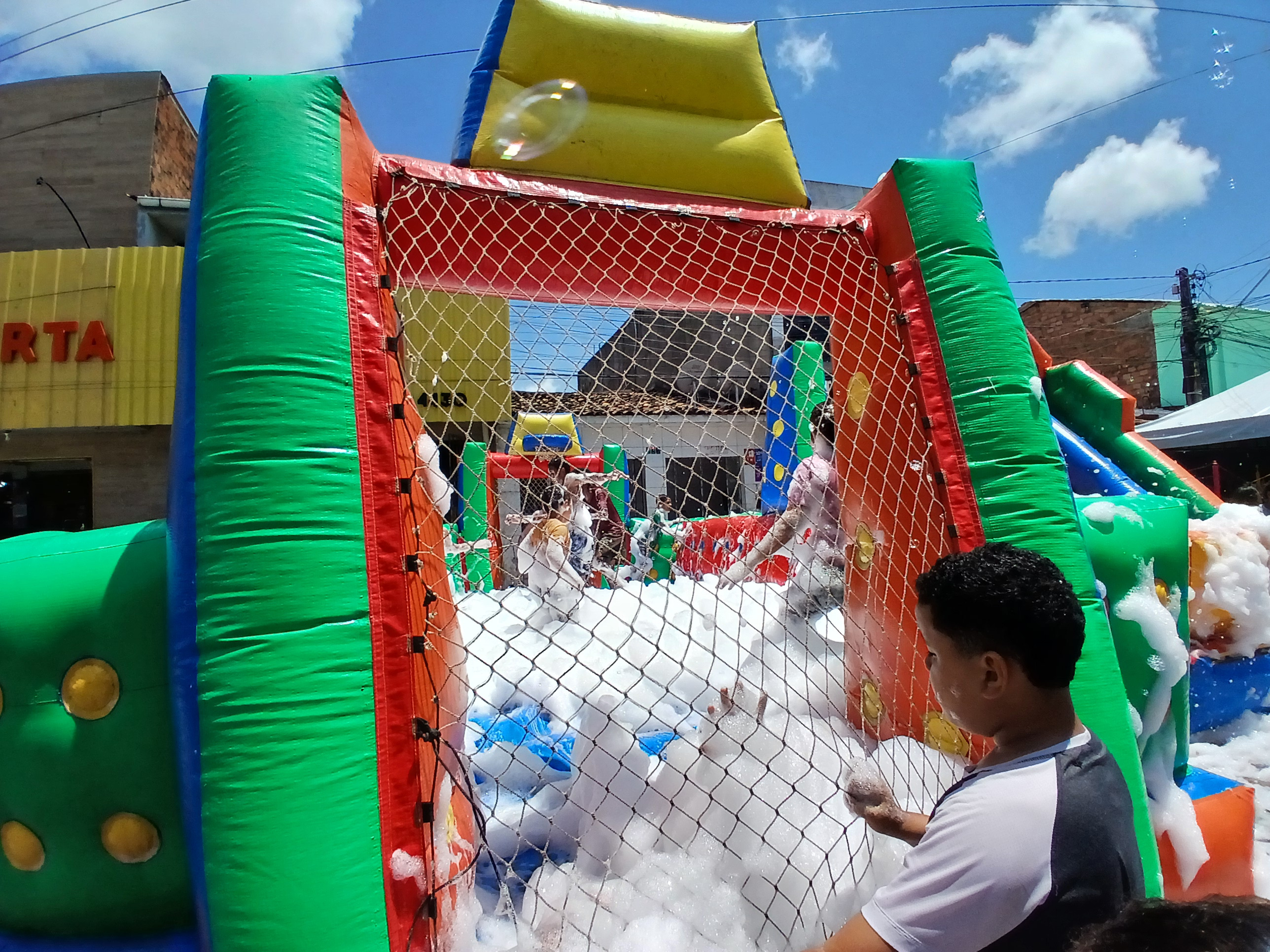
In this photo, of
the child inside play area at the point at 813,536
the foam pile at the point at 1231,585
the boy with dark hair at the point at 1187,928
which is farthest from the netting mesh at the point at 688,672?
the foam pile at the point at 1231,585

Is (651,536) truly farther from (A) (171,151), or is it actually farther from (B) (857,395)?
(A) (171,151)

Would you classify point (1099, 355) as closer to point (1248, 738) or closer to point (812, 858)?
point (1248, 738)

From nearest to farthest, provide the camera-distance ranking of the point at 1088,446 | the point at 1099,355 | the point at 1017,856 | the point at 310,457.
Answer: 1. the point at 1017,856
2. the point at 310,457
3. the point at 1088,446
4. the point at 1099,355

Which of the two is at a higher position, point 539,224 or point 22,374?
point 22,374

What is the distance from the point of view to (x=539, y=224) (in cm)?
186

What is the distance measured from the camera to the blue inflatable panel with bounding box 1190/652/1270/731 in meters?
2.77

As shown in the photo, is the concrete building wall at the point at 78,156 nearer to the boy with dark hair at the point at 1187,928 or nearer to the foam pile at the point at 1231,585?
the foam pile at the point at 1231,585

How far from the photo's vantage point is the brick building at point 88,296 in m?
8.94

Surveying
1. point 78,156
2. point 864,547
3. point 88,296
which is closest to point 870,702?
point 864,547

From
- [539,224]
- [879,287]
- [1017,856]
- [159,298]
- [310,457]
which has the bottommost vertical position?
[1017,856]

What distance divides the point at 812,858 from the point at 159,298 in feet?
33.7

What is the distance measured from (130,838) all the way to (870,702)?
6.10ft

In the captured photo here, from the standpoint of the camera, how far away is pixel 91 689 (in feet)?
4.24

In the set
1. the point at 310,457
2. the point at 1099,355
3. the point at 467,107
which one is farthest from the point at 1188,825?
the point at 1099,355
